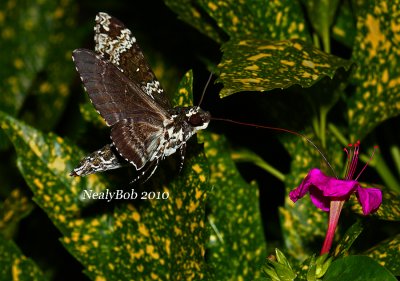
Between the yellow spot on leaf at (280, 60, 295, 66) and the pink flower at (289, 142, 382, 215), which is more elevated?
the yellow spot on leaf at (280, 60, 295, 66)

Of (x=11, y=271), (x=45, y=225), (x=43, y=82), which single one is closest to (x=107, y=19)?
(x=11, y=271)

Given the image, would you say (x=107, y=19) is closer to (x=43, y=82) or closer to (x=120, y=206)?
(x=120, y=206)

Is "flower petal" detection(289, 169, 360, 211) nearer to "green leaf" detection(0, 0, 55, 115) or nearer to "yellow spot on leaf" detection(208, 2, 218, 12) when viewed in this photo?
"yellow spot on leaf" detection(208, 2, 218, 12)

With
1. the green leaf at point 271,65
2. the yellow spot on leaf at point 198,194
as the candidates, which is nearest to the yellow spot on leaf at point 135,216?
the yellow spot on leaf at point 198,194

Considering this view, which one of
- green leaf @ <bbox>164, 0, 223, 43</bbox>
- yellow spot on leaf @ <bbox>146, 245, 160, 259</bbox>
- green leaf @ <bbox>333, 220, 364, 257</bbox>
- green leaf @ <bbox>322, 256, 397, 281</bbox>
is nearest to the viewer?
green leaf @ <bbox>322, 256, 397, 281</bbox>

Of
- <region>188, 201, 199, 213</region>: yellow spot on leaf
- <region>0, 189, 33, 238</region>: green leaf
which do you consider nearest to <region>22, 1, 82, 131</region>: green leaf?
<region>0, 189, 33, 238</region>: green leaf

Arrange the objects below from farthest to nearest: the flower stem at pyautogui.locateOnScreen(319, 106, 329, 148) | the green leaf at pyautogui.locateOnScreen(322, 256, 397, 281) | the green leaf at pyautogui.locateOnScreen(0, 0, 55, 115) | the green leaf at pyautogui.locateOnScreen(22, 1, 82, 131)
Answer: the green leaf at pyautogui.locateOnScreen(0, 0, 55, 115) → the green leaf at pyautogui.locateOnScreen(22, 1, 82, 131) → the flower stem at pyautogui.locateOnScreen(319, 106, 329, 148) → the green leaf at pyautogui.locateOnScreen(322, 256, 397, 281)
